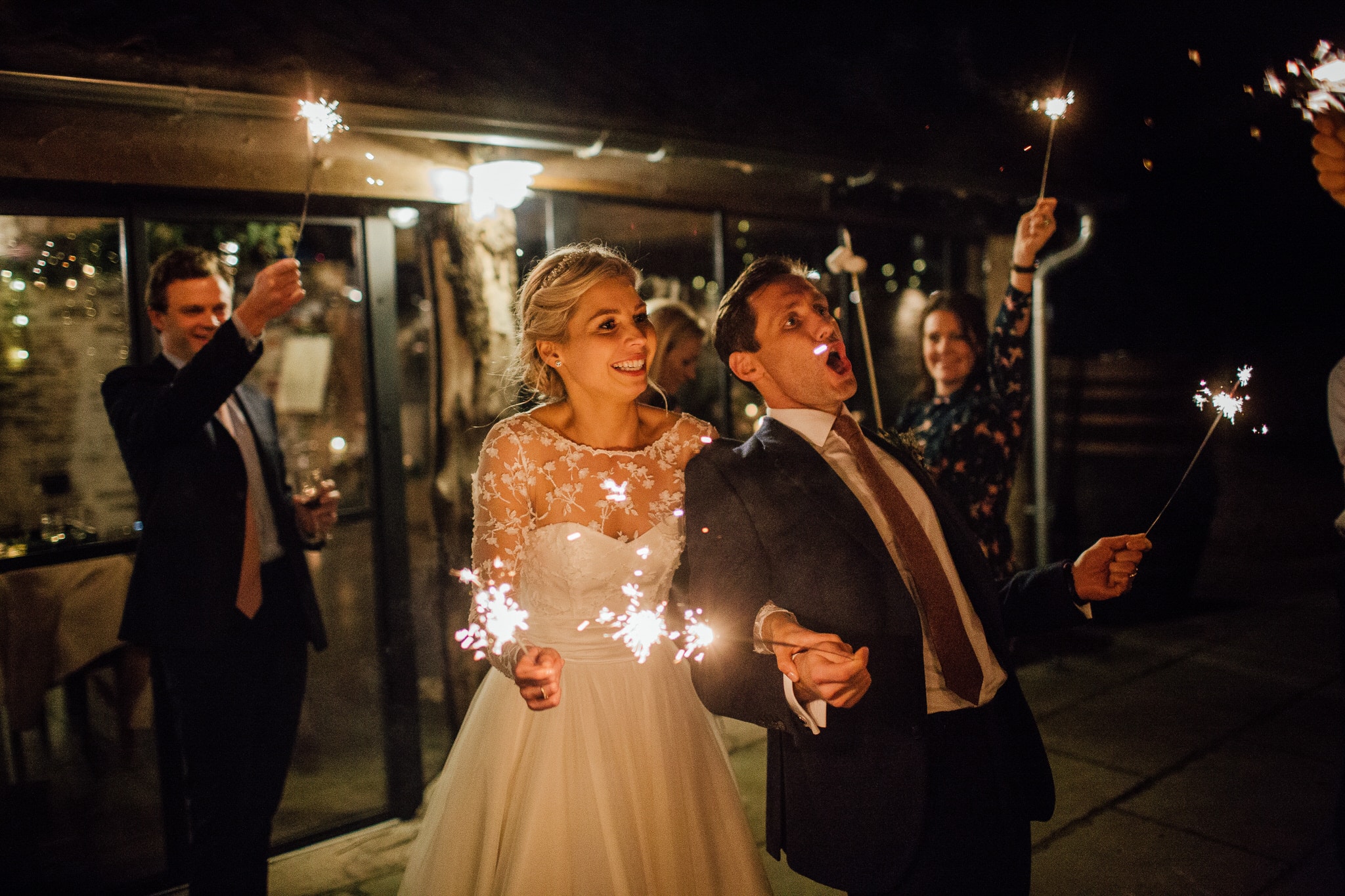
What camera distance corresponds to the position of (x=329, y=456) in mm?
7613

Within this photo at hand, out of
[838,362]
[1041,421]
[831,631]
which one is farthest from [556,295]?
[1041,421]

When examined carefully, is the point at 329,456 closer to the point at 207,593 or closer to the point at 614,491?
the point at 207,593

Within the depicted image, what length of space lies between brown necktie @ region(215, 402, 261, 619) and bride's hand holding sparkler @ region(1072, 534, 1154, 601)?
2.57 m

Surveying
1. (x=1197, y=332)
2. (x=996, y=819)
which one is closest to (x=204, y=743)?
(x=996, y=819)

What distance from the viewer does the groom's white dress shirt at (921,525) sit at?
2.12 metres

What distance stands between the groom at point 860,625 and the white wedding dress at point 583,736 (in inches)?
12.1

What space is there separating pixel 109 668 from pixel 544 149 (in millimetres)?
3037

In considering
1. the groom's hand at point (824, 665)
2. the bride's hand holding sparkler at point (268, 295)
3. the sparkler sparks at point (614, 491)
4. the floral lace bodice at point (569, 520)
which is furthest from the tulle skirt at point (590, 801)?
the bride's hand holding sparkler at point (268, 295)

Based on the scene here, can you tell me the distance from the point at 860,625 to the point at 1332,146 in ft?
7.01

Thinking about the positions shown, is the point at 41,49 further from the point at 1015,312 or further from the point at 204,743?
the point at 1015,312

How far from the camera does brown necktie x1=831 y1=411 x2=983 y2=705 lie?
2.08 m

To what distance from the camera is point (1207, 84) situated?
5.22 m

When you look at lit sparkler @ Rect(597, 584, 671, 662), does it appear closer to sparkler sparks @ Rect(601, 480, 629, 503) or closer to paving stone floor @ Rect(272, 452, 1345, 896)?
sparkler sparks @ Rect(601, 480, 629, 503)

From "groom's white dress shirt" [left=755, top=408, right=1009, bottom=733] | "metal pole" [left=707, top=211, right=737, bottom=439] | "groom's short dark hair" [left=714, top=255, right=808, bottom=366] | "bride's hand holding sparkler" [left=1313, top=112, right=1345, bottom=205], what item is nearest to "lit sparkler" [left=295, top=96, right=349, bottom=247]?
"groom's short dark hair" [left=714, top=255, right=808, bottom=366]
